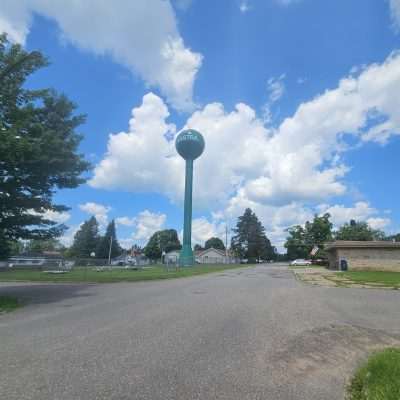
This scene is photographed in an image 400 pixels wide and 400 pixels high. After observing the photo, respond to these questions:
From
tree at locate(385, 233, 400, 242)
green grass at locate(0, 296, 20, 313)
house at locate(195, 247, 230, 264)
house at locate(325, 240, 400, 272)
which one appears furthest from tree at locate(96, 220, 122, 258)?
tree at locate(385, 233, 400, 242)

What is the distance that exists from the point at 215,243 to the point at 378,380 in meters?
127

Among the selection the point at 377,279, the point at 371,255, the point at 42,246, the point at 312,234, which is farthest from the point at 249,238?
the point at 42,246

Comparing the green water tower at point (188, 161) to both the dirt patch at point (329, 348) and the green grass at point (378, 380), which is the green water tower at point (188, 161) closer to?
the dirt patch at point (329, 348)

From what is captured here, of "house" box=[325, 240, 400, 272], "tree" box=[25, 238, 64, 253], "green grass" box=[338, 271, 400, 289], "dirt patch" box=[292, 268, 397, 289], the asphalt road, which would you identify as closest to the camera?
the asphalt road

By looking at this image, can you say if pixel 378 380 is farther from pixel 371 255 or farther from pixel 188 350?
pixel 371 255

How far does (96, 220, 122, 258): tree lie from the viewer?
3061 inches

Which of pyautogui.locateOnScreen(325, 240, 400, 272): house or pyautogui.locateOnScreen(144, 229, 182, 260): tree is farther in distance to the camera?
pyautogui.locateOnScreen(144, 229, 182, 260): tree

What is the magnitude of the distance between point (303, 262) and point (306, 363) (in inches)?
1975

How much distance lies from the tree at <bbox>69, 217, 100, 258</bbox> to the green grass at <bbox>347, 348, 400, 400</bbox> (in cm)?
8173

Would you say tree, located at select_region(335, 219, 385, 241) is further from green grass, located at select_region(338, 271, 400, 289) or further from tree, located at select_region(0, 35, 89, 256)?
tree, located at select_region(0, 35, 89, 256)

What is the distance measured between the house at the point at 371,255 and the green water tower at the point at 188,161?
24.8 meters

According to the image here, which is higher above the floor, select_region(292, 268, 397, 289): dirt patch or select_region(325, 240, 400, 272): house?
select_region(325, 240, 400, 272): house

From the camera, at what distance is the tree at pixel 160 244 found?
102 metres

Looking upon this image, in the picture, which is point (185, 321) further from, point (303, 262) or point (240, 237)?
point (240, 237)
